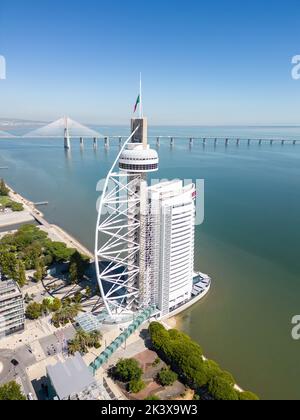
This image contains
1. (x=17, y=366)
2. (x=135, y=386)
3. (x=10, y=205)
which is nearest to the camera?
(x=135, y=386)

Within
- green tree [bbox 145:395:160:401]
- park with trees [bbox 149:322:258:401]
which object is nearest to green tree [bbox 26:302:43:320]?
park with trees [bbox 149:322:258:401]

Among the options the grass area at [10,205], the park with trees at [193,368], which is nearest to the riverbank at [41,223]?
the grass area at [10,205]

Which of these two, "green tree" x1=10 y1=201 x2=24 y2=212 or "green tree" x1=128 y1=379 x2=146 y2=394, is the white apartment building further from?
"green tree" x1=10 y1=201 x2=24 y2=212

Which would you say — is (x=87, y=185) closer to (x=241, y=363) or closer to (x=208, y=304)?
(x=208, y=304)

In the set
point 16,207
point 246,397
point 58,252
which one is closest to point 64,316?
point 58,252

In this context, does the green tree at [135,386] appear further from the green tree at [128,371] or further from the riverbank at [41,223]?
the riverbank at [41,223]

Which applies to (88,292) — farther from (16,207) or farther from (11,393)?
(16,207)
